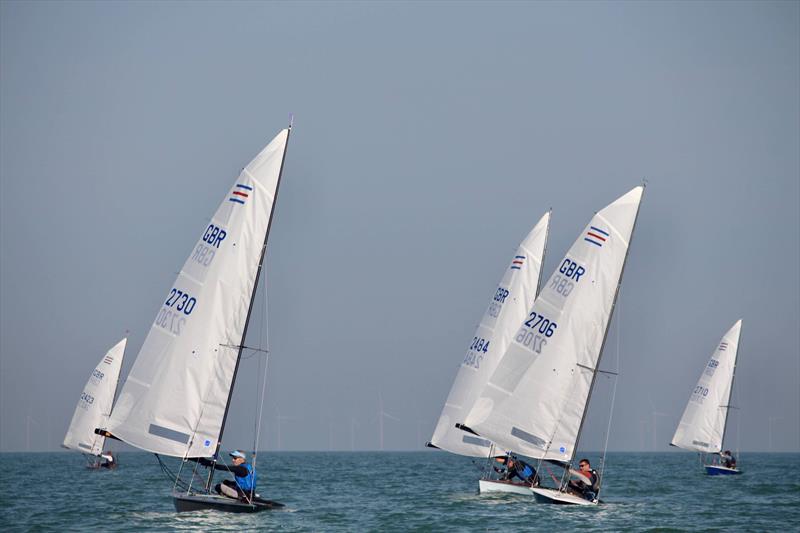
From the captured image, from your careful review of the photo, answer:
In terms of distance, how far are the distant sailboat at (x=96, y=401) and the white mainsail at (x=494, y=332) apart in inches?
1198

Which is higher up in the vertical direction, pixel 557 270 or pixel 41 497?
pixel 557 270

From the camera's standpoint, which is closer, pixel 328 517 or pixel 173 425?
pixel 173 425

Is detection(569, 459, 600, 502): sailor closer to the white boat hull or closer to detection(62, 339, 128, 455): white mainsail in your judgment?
the white boat hull

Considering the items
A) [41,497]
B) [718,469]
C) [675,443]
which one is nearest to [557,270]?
[41,497]

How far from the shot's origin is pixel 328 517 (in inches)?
1425

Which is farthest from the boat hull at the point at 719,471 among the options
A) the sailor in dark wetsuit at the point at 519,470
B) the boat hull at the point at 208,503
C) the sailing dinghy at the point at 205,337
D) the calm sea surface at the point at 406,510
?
the boat hull at the point at 208,503

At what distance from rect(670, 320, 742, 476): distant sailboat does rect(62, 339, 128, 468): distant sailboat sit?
3769 centimetres

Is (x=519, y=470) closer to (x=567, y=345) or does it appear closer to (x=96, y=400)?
(x=567, y=345)

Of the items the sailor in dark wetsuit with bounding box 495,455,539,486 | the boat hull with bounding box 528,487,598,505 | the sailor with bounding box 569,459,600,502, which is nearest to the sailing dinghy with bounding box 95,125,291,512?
the boat hull with bounding box 528,487,598,505

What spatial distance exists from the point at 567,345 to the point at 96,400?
42507mm

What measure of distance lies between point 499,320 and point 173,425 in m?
19.1

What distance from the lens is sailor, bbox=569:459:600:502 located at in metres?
36.6

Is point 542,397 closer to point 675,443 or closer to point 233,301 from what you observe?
point 233,301

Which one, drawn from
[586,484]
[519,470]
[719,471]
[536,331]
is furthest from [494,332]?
[719,471]
